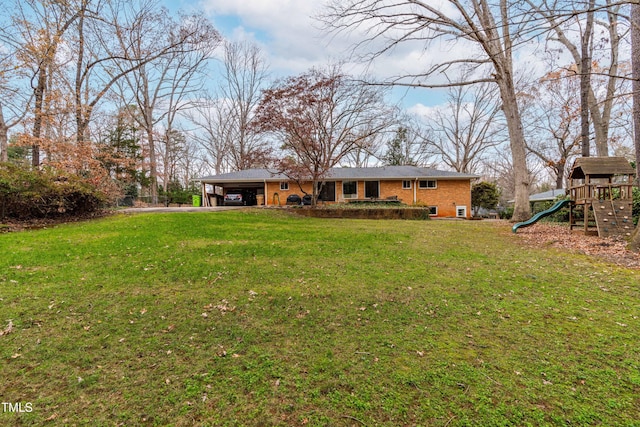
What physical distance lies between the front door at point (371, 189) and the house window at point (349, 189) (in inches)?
28.5

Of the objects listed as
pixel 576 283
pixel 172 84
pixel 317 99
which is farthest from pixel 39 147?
pixel 576 283

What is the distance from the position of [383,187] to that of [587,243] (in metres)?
13.8

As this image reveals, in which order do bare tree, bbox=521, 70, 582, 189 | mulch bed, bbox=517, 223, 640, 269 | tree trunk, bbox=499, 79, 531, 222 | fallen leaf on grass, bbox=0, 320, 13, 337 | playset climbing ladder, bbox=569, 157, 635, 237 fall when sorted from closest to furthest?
fallen leaf on grass, bbox=0, 320, 13, 337, mulch bed, bbox=517, 223, 640, 269, playset climbing ladder, bbox=569, 157, 635, 237, tree trunk, bbox=499, 79, 531, 222, bare tree, bbox=521, 70, 582, 189

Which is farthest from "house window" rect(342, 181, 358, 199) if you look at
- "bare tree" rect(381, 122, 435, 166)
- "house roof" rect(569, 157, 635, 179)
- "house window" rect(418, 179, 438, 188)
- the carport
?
"house roof" rect(569, 157, 635, 179)

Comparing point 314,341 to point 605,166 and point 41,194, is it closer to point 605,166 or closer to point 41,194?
point 605,166

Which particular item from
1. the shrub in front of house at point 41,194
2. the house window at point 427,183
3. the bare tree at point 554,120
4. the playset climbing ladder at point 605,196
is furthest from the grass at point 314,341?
the bare tree at point 554,120

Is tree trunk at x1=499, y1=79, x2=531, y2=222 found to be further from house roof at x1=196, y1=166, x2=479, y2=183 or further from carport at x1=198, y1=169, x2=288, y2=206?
carport at x1=198, y1=169, x2=288, y2=206

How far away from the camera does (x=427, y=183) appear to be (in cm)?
1959

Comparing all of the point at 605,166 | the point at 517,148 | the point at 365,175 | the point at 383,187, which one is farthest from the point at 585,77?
the point at 365,175

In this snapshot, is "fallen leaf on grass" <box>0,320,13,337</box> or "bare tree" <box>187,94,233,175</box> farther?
"bare tree" <box>187,94,233,175</box>

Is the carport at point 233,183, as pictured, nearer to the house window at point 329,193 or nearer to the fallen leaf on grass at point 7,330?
the house window at point 329,193

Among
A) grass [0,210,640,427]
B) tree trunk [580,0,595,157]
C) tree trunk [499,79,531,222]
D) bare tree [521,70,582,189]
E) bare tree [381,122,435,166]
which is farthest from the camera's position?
bare tree [381,122,435,166]

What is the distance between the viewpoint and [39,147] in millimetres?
11812

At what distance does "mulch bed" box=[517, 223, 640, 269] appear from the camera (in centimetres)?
521
